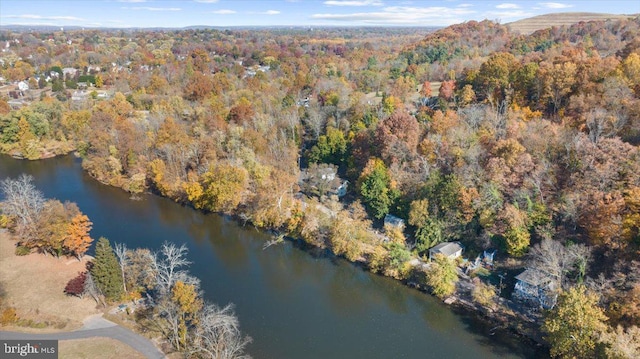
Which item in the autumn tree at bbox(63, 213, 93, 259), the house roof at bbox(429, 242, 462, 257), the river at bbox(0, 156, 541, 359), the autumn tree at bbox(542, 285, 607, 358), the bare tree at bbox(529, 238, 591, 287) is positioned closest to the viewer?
the autumn tree at bbox(542, 285, 607, 358)

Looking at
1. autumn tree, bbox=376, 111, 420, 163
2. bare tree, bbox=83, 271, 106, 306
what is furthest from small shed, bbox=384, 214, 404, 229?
bare tree, bbox=83, 271, 106, 306

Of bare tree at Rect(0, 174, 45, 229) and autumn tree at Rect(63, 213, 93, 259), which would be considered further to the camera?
bare tree at Rect(0, 174, 45, 229)

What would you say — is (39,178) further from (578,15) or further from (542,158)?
(578,15)

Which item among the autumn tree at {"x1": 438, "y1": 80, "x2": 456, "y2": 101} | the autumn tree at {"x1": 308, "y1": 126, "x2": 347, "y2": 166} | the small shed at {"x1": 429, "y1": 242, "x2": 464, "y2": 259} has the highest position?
the autumn tree at {"x1": 438, "y1": 80, "x2": 456, "y2": 101}

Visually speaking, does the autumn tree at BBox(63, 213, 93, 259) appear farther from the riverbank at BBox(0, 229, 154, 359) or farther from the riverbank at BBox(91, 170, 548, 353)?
the riverbank at BBox(91, 170, 548, 353)

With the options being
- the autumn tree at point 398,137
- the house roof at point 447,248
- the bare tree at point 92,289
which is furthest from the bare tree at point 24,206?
the house roof at point 447,248

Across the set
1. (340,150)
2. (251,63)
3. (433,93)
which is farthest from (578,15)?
(340,150)
